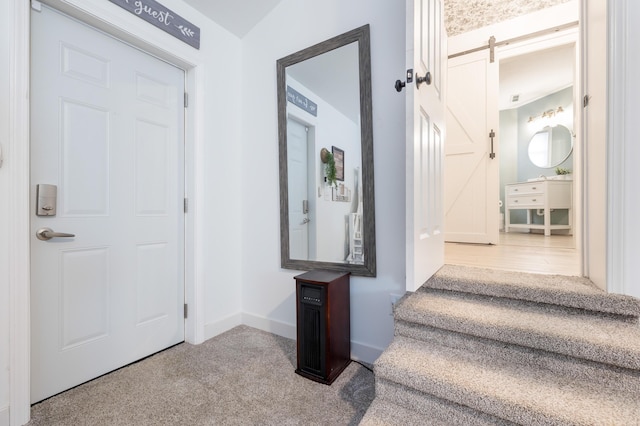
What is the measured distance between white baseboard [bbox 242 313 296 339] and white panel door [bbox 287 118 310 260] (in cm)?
54

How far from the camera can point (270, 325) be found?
2.24 metres

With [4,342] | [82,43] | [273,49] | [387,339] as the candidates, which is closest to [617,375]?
[387,339]

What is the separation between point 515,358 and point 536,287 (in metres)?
0.36

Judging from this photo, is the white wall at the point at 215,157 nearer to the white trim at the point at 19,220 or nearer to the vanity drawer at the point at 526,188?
the white trim at the point at 19,220

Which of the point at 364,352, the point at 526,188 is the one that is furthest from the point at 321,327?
the point at 526,188

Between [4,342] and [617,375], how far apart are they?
243 centimetres

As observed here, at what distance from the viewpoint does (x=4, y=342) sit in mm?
1225

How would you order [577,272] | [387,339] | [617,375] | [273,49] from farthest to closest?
[273,49] → [387,339] → [577,272] → [617,375]

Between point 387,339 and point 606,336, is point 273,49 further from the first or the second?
point 606,336

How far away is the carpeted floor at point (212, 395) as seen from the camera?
1297mm

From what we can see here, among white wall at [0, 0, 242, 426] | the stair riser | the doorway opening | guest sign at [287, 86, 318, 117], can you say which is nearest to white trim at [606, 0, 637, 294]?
the stair riser

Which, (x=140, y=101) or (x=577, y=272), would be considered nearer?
(x=577, y=272)

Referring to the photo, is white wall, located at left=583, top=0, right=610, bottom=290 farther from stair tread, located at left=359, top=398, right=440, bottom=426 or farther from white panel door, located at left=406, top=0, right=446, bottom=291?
stair tread, located at left=359, top=398, right=440, bottom=426

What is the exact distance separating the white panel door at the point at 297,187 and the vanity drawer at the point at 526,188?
145 inches
